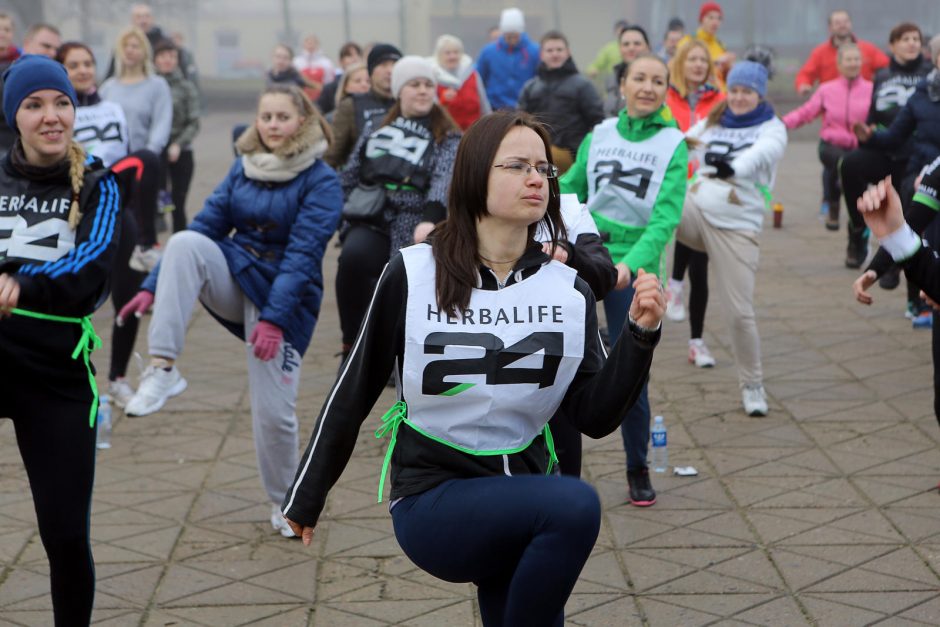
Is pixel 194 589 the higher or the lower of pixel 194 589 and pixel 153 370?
the lower

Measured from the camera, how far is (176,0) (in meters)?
45.0

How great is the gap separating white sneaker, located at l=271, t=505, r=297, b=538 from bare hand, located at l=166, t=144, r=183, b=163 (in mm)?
7262

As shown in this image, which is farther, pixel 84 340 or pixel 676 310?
pixel 676 310

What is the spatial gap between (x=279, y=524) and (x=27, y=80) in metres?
2.24

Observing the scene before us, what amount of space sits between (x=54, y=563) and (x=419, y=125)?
11.7 ft

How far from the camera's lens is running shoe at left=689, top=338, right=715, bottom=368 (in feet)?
27.8

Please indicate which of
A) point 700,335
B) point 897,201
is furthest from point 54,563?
point 700,335

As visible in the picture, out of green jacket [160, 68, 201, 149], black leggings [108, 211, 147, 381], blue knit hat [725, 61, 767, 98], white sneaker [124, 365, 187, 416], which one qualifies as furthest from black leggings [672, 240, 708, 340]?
green jacket [160, 68, 201, 149]

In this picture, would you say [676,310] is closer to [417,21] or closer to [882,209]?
[882,209]

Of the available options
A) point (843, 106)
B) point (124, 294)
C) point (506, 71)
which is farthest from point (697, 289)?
point (506, 71)

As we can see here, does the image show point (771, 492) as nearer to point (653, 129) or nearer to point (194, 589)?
point (653, 129)

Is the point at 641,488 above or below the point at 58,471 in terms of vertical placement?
below

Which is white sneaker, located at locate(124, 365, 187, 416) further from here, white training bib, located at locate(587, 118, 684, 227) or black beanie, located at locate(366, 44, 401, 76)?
black beanie, located at locate(366, 44, 401, 76)

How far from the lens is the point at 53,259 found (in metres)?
4.20
